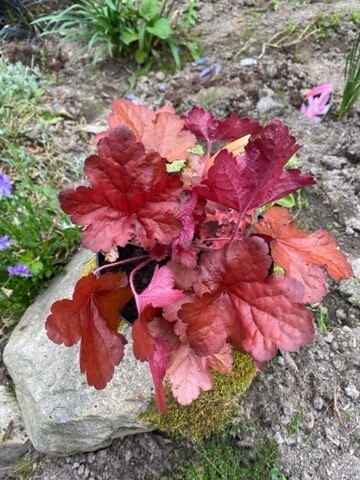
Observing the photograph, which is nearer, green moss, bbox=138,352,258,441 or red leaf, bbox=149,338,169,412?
red leaf, bbox=149,338,169,412

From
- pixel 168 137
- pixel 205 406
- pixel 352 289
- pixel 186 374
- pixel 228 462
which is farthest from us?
pixel 352 289

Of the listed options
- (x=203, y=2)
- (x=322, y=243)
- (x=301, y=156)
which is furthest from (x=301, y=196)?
(x=203, y=2)

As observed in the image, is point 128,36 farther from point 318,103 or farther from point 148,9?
point 318,103

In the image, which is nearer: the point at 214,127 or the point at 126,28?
the point at 214,127

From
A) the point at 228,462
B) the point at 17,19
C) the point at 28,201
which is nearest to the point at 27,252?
the point at 28,201

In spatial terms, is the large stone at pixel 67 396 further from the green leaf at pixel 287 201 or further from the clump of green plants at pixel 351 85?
the clump of green plants at pixel 351 85

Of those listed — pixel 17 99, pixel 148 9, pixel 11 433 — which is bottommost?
pixel 11 433

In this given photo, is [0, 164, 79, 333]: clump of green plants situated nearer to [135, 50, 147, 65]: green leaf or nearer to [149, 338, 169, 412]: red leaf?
[149, 338, 169, 412]: red leaf

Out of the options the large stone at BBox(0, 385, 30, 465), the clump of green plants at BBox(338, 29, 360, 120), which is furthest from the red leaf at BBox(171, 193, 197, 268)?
the clump of green plants at BBox(338, 29, 360, 120)
